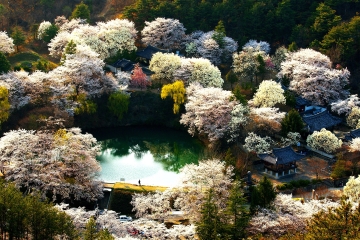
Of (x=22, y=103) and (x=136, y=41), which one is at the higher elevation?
(x=136, y=41)

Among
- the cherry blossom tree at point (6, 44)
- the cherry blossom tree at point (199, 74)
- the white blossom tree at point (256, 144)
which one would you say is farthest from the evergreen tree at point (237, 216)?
the cherry blossom tree at point (6, 44)

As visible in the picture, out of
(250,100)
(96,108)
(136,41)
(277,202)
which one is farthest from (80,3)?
(277,202)

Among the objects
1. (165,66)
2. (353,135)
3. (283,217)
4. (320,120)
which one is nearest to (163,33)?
(165,66)

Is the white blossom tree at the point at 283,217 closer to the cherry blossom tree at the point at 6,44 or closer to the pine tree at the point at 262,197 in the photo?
the pine tree at the point at 262,197

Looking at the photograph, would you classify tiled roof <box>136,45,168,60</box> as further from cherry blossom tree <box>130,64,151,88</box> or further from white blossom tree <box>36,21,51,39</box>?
white blossom tree <box>36,21,51,39</box>

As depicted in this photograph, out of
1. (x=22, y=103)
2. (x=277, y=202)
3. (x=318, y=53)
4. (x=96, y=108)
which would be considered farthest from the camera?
(x=318, y=53)

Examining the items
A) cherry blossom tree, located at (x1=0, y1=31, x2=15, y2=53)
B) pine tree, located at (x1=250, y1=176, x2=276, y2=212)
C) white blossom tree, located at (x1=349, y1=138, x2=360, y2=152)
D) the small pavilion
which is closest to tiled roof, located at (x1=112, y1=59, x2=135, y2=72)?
cherry blossom tree, located at (x1=0, y1=31, x2=15, y2=53)

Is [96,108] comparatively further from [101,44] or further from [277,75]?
[277,75]

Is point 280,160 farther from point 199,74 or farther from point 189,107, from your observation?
point 199,74
